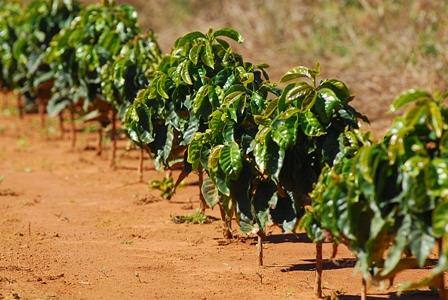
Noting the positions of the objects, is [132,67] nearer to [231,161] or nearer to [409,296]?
[231,161]

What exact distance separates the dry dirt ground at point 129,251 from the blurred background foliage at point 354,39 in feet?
12.5

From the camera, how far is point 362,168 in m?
3.44

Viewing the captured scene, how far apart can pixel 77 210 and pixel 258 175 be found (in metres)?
2.74

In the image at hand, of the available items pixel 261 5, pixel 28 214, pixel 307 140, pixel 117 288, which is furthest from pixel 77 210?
pixel 261 5

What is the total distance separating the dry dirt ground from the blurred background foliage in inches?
150

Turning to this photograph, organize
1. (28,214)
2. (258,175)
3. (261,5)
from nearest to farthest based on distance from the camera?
(258,175) < (28,214) < (261,5)

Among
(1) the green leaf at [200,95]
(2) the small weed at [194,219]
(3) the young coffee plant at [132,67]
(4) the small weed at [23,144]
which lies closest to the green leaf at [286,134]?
(1) the green leaf at [200,95]

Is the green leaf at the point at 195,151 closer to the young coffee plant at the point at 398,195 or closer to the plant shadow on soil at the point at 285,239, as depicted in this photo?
the plant shadow on soil at the point at 285,239

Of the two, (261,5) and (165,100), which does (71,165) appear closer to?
(165,100)

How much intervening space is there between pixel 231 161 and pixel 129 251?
142 cm

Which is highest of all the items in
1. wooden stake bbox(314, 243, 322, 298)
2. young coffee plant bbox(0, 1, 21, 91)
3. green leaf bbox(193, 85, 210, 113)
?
young coffee plant bbox(0, 1, 21, 91)

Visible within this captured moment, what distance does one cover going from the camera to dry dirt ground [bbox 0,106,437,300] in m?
Answer: 4.54

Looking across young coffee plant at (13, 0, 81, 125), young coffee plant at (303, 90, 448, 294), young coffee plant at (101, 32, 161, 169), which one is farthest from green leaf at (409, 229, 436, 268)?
young coffee plant at (13, 0, 81, 125)

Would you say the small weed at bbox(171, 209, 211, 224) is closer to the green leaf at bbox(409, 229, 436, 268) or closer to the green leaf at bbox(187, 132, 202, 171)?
the green leaf at bbox(187, 132, 202, 171)
